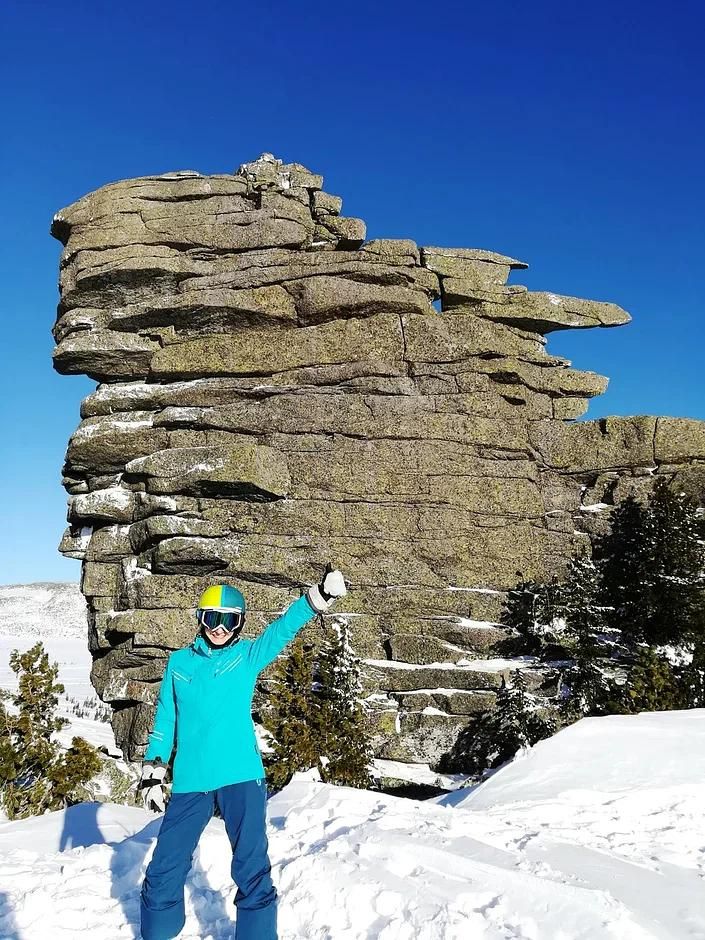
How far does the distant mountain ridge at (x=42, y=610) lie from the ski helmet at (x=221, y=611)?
94.4 metres

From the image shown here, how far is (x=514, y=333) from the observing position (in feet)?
86.9

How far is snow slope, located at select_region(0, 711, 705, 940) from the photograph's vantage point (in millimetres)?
5207

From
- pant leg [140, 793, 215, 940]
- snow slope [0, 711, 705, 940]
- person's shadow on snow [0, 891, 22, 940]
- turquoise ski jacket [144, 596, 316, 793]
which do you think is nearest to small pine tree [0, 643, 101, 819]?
snow slope [0, 711, 705, 940]

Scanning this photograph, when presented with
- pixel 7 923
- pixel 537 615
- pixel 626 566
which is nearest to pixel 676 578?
pixel 626 566

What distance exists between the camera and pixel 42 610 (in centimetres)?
10438

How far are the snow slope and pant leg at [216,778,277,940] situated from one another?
57cm

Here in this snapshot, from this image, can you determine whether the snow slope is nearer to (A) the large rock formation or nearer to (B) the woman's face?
(B) the woman's face

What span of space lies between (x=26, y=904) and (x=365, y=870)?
2.72m

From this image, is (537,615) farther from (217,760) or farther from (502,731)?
(217,760)

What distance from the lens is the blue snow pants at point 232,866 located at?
191 inches

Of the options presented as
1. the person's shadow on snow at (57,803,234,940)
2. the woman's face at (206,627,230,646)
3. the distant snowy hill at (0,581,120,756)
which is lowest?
the distant snowy hill at (0,581,120,756)

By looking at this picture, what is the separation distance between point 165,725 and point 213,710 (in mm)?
477

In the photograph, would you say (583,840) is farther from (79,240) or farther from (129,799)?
(79,240)

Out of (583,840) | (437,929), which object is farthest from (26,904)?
(583,840)
